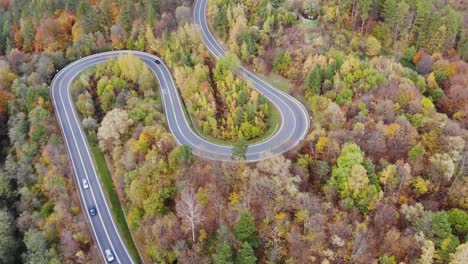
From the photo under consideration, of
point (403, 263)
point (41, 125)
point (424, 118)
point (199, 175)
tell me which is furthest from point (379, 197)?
point (41, 125)

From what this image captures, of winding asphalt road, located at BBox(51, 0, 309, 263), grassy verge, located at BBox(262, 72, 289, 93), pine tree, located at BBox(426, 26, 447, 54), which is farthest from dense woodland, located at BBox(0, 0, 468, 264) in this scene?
winding asphalt road, located at BBox(51, 0, 309, 263)

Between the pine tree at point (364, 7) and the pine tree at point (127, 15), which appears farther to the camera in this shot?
the pine tree at point (127, 15)

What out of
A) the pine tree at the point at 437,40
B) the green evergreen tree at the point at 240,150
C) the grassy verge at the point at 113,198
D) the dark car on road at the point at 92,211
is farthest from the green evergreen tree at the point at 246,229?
the pine tree at the point at 437,40

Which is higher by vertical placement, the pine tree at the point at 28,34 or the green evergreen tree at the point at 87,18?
the green evergreen tree at the point at 87,18

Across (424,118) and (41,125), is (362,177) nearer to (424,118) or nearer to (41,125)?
(424,118)

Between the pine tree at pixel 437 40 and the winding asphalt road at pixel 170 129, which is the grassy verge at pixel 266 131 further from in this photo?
the pine tree at pixel 437 40

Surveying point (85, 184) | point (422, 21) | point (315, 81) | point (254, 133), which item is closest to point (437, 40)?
point (422, 21)
